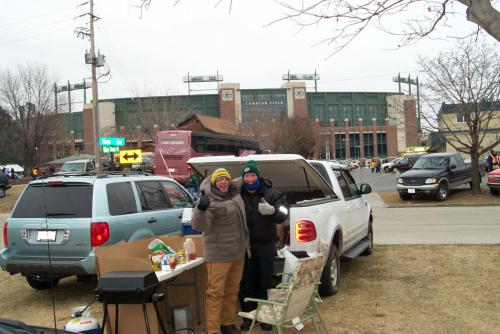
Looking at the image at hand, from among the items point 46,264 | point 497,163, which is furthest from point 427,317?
point 497,163

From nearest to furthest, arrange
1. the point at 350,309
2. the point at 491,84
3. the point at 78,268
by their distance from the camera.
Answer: the point at 350,309
the point at 78,268
the point at 491,84

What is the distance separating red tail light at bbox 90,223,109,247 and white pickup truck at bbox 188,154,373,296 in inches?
56.2

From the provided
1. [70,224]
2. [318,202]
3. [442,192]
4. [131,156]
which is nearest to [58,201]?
[70,224]

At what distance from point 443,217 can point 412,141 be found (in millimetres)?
90830

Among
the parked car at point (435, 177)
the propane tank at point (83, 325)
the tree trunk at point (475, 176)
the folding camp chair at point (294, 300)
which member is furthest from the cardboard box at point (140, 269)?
the tree trunk at point (475, 176)

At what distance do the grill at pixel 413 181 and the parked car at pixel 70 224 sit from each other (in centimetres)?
1530

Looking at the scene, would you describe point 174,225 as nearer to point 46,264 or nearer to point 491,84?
point 46,264

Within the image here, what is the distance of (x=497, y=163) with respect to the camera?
126 feet

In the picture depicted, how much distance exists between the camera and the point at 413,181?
2064cm

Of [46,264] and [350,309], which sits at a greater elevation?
[46,264]

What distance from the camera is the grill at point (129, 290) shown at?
14.2 feet

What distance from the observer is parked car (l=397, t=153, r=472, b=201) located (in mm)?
20297

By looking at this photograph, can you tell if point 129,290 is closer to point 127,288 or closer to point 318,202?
point 127,288

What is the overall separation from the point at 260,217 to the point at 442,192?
16850mm
